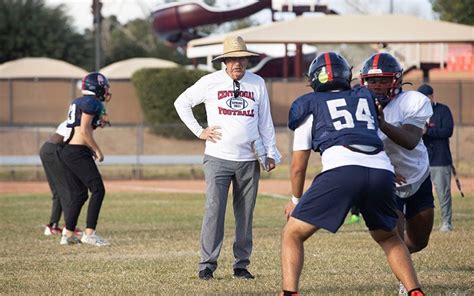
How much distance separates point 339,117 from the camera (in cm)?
708

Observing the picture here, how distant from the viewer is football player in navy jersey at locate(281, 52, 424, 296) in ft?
22.9

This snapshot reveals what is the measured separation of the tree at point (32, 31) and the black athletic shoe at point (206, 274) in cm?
4804

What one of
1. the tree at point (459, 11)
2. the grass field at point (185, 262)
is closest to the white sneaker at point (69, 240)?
the grass field at point (185, 262)

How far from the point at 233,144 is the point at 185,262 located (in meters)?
1.89

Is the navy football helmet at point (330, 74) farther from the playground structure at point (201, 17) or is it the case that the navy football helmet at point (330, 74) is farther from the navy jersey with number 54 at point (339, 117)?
the playground structure at point (201, 17)

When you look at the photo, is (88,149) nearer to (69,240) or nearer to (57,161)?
(57,161)

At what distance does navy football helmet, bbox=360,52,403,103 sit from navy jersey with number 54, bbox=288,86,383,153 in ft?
2.93

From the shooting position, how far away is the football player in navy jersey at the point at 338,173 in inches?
274

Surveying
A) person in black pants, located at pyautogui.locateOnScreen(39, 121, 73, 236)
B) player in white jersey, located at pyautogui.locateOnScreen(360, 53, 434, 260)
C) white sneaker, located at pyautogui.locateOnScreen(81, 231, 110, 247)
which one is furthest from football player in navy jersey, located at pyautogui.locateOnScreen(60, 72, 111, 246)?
player in white jersey, located at pyautogui.locateOnScreen(360, 53, 434, 260)

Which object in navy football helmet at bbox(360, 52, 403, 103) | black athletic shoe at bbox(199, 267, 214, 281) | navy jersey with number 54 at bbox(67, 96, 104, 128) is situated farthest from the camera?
navy jersey with number 54 at bbox(67, 96, 104, 128)

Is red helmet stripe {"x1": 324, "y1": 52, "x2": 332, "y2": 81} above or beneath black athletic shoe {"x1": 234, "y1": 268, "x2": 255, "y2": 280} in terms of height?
above

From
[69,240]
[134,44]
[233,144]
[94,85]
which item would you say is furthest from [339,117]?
[134,44]

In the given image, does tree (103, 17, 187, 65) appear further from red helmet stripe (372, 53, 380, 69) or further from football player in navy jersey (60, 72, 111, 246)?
red helmet stripe (372, 53, 380, 69)

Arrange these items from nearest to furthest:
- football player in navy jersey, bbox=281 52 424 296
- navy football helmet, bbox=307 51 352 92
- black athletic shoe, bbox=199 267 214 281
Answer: football player in navy jersey, bbox=281 52 424 296, navy football helmet, bbox=307 51 352 92, black athletic shoe, bbox=199 267 214 281
